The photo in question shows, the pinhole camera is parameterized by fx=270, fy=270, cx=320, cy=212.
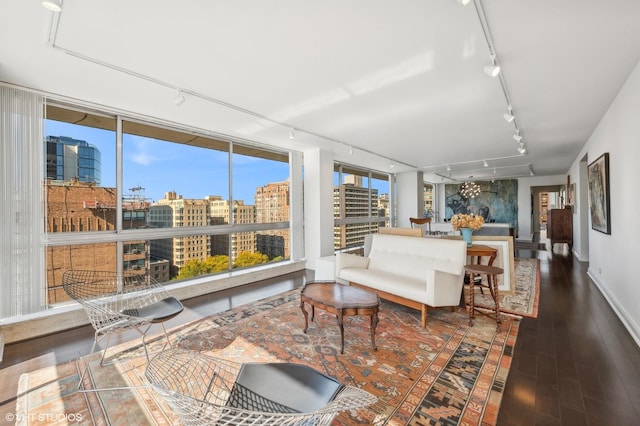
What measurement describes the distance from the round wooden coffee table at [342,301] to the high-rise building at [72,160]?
10.5 feet

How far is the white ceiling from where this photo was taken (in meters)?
1.88

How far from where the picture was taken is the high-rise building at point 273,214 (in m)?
5.60

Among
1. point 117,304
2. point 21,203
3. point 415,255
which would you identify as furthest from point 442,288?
point 21,203

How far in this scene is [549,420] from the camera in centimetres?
168

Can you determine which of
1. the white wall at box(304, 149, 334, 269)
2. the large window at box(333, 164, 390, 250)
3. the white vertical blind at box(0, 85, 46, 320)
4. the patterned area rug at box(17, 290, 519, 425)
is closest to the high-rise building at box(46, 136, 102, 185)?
the white vertical blind at box(0, 85, 46, 320)

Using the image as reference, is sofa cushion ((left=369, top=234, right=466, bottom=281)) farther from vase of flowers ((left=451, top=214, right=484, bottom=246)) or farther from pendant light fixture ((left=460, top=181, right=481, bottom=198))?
pendant light fixture ((left=460, top=181, right=481, bottom=198))

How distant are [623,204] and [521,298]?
1.66 meters

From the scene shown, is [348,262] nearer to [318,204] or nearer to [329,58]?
[318,204]

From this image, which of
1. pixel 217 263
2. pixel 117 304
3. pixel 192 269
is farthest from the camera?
pixel 217 263

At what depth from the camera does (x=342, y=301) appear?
265cm

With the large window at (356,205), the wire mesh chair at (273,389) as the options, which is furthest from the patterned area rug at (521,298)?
the large window at (356,205)

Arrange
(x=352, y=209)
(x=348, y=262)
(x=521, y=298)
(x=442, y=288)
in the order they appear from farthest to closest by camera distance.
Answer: (x=352, y=209)
(x=348, y=262)
(x=521, y=298)
(x=442, y=288)

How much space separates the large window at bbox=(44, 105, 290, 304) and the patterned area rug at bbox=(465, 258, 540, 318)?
390cm

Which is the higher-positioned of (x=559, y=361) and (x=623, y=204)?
(x=623, y=204)
